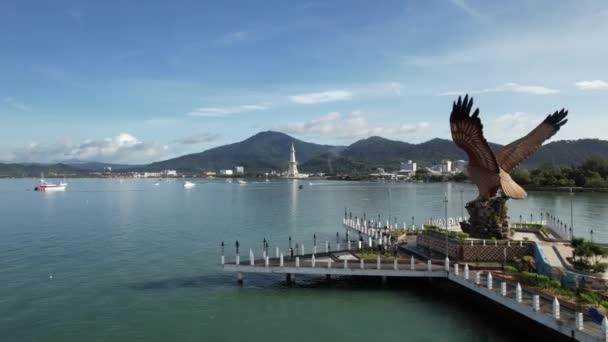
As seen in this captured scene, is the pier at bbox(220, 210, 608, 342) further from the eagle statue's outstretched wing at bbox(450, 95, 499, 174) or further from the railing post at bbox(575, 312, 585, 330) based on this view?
the eagle statue's outstretched wing at bbox(450, 95, 499, 174)

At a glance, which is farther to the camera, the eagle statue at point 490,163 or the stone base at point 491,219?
the stone base at point 491,219

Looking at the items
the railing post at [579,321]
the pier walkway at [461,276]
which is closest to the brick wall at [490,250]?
the pier walkway at [461,276]

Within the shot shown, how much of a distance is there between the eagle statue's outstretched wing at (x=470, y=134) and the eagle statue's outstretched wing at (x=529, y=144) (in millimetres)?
2482

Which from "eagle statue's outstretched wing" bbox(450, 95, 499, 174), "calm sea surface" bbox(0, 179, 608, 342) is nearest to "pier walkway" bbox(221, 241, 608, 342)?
"calm sea surface" bbox(0, 179, 608, 342)

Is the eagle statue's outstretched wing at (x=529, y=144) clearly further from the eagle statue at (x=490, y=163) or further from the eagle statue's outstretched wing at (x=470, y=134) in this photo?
the eagle statue's outstretched wing at (x=470, y=134)

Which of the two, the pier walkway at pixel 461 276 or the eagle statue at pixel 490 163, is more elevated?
the eagle statue at pixel 490 163

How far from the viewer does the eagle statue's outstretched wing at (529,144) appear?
→ 116ft

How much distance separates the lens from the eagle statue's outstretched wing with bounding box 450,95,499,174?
30.6 meters

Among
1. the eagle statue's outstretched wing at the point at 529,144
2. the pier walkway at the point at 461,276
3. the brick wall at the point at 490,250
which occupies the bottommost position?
the pier walkway at the point at 461,276

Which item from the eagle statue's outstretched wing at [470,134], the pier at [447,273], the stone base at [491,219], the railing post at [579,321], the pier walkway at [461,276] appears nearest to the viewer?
the railing post at [579,321]

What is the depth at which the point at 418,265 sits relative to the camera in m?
32.0

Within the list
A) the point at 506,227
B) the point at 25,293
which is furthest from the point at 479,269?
the point at 25,293

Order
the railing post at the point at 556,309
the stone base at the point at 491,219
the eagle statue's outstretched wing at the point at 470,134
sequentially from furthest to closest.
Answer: the stone base at the point at 491,219 → the eagle statue's outstretched wing at the point at 470,134 → the railing post at the point at 556,309

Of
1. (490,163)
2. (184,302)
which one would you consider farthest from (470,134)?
(184,302)
